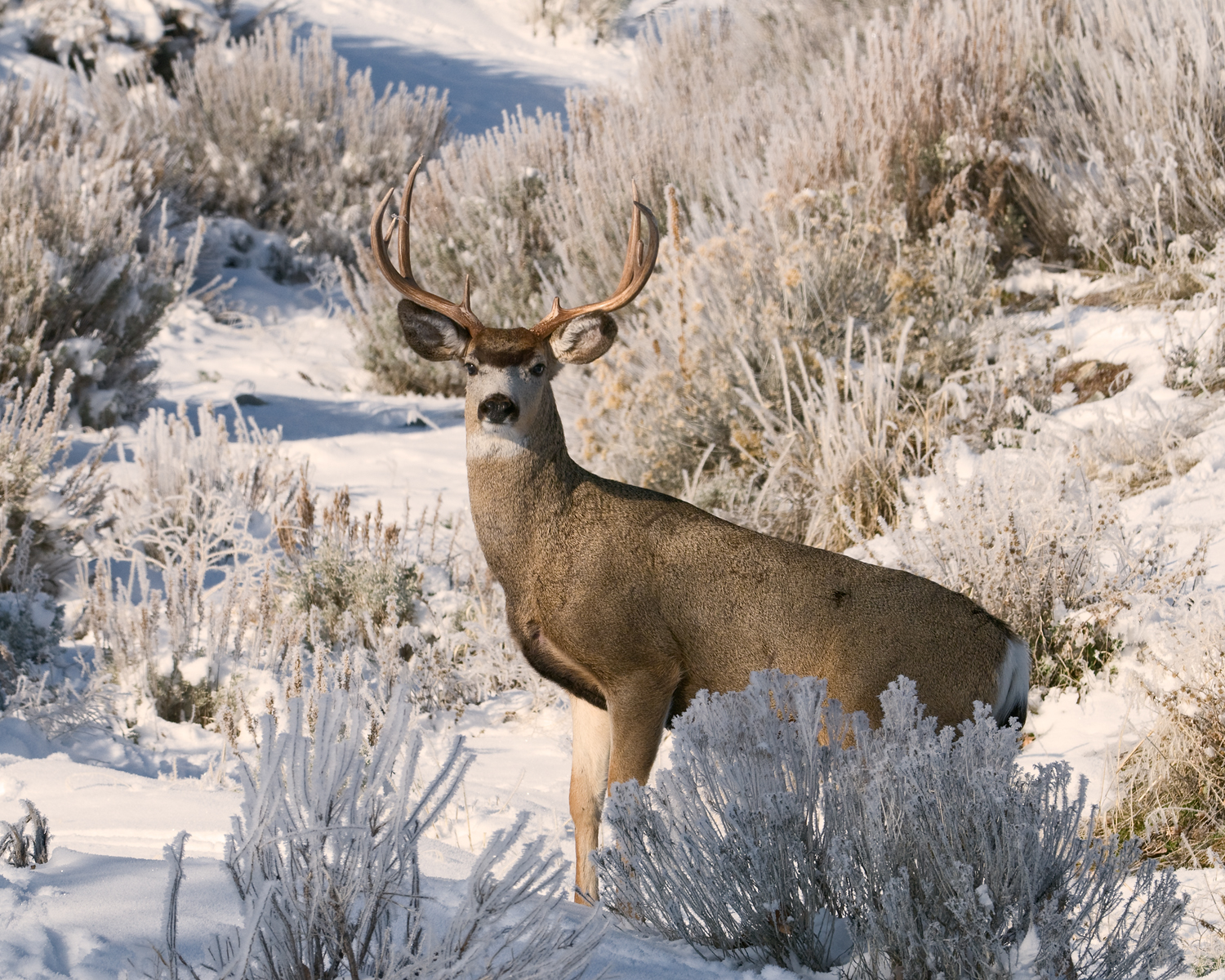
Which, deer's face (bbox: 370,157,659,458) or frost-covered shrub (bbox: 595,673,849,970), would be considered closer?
frost-covered shrub (bbox: 595,673,849,970)

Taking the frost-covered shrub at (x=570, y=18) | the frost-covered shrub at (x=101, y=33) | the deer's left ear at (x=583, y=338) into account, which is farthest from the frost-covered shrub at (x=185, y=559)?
the frost-covered shrub at (x=570, y=18)

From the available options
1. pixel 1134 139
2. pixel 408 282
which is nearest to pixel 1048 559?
pixel 408 282

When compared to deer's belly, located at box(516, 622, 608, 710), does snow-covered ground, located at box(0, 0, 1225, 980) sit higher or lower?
lower

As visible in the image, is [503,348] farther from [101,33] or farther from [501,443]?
[101,33]

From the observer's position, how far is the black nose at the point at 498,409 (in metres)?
3.41

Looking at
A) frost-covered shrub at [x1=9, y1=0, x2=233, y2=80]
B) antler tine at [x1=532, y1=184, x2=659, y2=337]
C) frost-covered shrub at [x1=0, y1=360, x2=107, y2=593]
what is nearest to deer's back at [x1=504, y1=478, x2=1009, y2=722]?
antler tine at [x1=532, y1=184, x2=659, y2=337]

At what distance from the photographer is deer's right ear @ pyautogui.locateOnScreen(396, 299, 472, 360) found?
12.0ft

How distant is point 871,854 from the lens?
7.55ft

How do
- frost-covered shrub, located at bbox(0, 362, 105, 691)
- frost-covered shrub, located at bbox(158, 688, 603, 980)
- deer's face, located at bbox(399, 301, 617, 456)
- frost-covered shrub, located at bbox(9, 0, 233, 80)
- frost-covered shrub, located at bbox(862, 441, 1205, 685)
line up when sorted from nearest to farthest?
frost-covered shrub, located at bbox(158, 688, 603, 980)
deer's face, located at bbox(399, 301, 617, 456)
frost-covered shrub, located at bbox(862, 441, 1205, 685)
frost-covered shrub, located at bbox(0, 362, 105, 691)
frost-covered shrub, located at bbox(9, 0, 233, 80)

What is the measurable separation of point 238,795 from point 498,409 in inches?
61.3

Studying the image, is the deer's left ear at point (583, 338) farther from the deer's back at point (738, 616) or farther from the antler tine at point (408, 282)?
the deer's back at point (738, 616)

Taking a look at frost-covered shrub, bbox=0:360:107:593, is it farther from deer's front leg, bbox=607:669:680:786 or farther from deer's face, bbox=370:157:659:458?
A: deer's front leg, bbox=607:669:680:786

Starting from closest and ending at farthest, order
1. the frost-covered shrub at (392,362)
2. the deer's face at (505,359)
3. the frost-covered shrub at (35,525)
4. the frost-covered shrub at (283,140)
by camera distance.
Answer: the deer's face at (505,359) → the frost-covered shrub at (35,525) → the frost-covered shrub at (392,362) → the frost-covered shrub at (283,140)

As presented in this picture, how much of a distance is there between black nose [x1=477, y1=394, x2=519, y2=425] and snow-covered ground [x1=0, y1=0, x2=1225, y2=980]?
1103 millimetres
